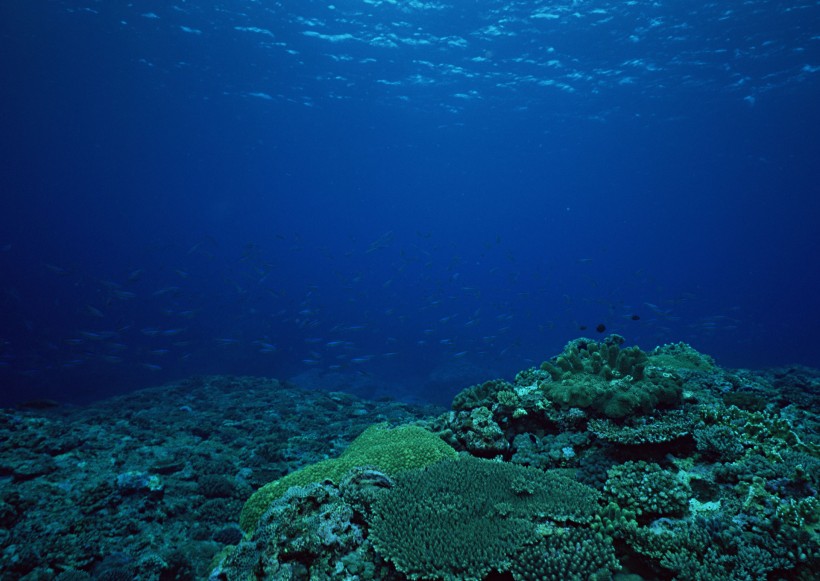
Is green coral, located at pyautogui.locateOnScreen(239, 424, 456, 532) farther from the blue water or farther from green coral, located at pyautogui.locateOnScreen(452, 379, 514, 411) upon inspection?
the blue water

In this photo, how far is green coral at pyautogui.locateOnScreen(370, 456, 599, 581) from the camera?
353cm

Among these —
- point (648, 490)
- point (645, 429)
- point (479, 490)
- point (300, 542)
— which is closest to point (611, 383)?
point (645, 429)

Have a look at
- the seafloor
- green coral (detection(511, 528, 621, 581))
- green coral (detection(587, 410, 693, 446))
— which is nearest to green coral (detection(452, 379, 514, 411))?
the seafloor

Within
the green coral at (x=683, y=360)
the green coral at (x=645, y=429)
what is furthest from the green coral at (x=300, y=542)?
the green coral at (x=683, y=360)

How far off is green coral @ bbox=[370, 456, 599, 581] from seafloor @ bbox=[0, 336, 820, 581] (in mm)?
19

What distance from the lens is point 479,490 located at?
15.3ft

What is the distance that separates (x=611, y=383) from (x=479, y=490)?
3.89m

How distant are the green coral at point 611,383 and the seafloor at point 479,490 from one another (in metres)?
0.03

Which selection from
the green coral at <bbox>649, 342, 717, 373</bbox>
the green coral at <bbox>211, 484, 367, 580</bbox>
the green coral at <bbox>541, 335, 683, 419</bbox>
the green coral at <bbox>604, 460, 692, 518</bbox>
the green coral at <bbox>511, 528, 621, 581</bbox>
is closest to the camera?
the green coral at <bbox>511, 528, 621, 581</bbox>

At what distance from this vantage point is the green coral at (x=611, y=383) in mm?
6500

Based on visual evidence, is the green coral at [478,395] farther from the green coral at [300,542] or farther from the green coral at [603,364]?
the green coral at [300,542]

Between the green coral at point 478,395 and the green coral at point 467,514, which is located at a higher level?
the green coral at point 467,514

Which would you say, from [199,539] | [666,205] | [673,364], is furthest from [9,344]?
[666,205]

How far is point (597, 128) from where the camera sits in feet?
173
